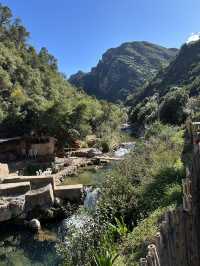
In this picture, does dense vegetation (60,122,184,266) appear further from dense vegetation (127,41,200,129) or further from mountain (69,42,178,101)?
mountain (69,42,178,101)

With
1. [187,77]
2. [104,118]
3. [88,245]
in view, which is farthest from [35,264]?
[187,77]

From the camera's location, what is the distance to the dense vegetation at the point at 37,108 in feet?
102

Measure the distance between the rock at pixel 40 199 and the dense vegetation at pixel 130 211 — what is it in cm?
408

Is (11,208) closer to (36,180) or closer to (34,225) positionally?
(34,225)

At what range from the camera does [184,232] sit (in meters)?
4.96

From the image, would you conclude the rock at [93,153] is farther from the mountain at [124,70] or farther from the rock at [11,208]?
the mountain at [124,70]

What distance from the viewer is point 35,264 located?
1153 cm

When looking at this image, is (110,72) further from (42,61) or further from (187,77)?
(42,61)

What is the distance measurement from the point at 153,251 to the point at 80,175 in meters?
19.1

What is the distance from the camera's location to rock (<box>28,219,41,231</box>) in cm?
1425

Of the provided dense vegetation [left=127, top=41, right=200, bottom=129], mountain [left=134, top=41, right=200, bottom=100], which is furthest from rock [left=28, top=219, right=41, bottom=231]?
mountain [left=134, top=41, right=200, bottom=100]

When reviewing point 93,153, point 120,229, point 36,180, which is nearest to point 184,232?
point 120,229

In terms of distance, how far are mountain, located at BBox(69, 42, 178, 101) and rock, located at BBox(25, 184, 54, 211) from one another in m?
126

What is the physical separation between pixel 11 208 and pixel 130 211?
6.84 metres
